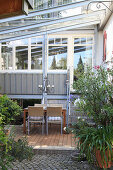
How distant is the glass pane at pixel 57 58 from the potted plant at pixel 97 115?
17.9 ft

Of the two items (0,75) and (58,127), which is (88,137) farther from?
(0,75)

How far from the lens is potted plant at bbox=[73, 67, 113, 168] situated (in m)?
3.99

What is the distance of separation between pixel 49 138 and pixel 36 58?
4.87 meters

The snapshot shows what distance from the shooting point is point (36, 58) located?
10.3 m

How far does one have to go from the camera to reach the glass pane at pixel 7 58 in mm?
10250

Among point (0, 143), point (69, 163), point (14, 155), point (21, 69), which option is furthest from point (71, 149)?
point (21, 69)

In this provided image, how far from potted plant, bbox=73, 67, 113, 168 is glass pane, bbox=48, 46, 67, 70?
5.45 m

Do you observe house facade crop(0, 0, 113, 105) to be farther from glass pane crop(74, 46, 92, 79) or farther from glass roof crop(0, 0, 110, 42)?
glass roof crop(0, 0, 110, 42)

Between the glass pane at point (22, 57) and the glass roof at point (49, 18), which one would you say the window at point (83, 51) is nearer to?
the glass roof at point (49, 18)

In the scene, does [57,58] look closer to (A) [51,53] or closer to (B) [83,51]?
(A) [51,53]

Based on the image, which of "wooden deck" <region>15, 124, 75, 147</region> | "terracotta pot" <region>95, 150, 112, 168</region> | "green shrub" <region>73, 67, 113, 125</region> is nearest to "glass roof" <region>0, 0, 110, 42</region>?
"green shrub" <region>73, 67, 113, 125</region>

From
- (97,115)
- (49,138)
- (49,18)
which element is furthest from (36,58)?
(97,115)

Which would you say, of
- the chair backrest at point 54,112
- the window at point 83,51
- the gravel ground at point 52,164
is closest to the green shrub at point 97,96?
the gravel ground at point 52,164

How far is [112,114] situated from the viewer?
4109mm
